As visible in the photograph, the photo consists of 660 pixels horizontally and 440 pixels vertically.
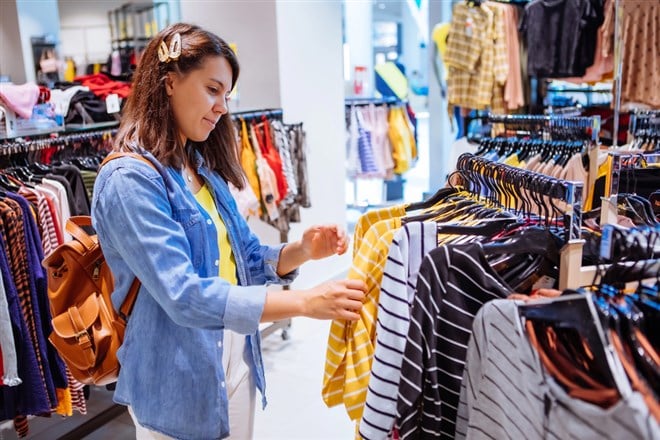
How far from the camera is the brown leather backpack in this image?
5.44ft

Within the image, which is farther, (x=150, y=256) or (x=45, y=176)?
(x=45, y=176)

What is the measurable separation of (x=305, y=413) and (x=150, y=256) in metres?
2.09

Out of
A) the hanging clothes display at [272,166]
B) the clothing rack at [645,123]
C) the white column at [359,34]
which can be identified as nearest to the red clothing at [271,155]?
the hanging clothes display at [272,166]

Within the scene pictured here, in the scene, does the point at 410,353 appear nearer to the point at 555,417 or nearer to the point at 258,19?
the point at 555,417

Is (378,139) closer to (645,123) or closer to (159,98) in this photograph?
(645,123)

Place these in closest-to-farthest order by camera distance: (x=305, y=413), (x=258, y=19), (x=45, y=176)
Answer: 1. (x=45, y=176)
2. (x=305, y=413)
3. (x=258, y=19)

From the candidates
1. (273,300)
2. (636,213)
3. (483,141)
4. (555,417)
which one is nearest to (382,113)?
(483,141)

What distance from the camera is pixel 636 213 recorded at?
5.32ft

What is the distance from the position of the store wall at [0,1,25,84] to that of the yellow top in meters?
5.70

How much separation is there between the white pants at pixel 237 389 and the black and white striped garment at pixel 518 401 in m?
0.68

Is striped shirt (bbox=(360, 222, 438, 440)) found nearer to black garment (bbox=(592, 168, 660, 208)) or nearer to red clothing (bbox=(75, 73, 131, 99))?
black garment (bbox=(592, 168, 660, 208))

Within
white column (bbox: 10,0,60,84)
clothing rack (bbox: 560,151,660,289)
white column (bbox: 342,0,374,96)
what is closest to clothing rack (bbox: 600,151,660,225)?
clothing rack (bbox: 560,151,660,289)

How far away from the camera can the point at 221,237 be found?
5.39ft

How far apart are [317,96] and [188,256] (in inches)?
132
